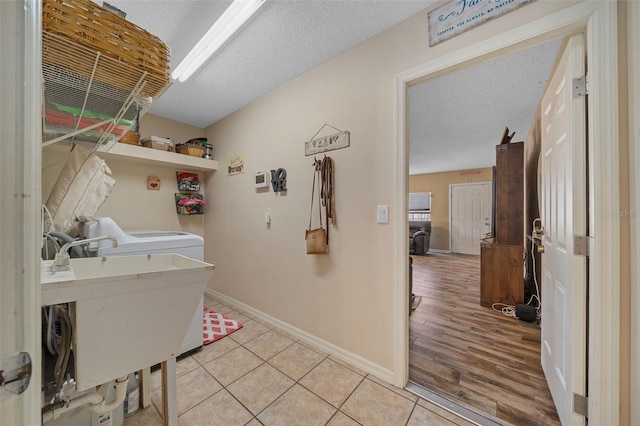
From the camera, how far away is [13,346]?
1.27ft

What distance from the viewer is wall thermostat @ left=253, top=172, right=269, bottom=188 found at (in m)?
2.45

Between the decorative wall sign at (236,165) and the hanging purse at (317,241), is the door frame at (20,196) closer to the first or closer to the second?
the hanging purse at (317,241)

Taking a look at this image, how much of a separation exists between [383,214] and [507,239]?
2246 millimetres

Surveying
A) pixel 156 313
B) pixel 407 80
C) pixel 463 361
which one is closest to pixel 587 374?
pixel 463 361

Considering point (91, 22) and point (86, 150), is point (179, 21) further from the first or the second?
point (86, 150)

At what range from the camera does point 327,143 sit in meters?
1.96

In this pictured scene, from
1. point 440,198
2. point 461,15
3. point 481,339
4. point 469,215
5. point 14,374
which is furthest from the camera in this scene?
point 440,198

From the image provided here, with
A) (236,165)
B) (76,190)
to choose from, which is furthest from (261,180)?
(76,190)

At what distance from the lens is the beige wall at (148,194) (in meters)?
2.68

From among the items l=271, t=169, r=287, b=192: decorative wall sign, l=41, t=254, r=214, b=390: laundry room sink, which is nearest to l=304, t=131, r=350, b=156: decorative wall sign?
l=271, t=169, r=287, b=192: decorative wall sign

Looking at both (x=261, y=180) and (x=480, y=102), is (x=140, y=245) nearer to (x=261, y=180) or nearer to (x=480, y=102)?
(x=261, y=180)

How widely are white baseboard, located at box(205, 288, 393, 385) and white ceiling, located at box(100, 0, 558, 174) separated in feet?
7.53

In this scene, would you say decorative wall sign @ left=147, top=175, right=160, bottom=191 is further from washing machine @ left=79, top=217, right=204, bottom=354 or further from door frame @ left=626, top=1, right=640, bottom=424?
door frame @ left=626, top=1, right=640, bottom=424

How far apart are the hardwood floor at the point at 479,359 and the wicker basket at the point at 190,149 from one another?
3.16m
